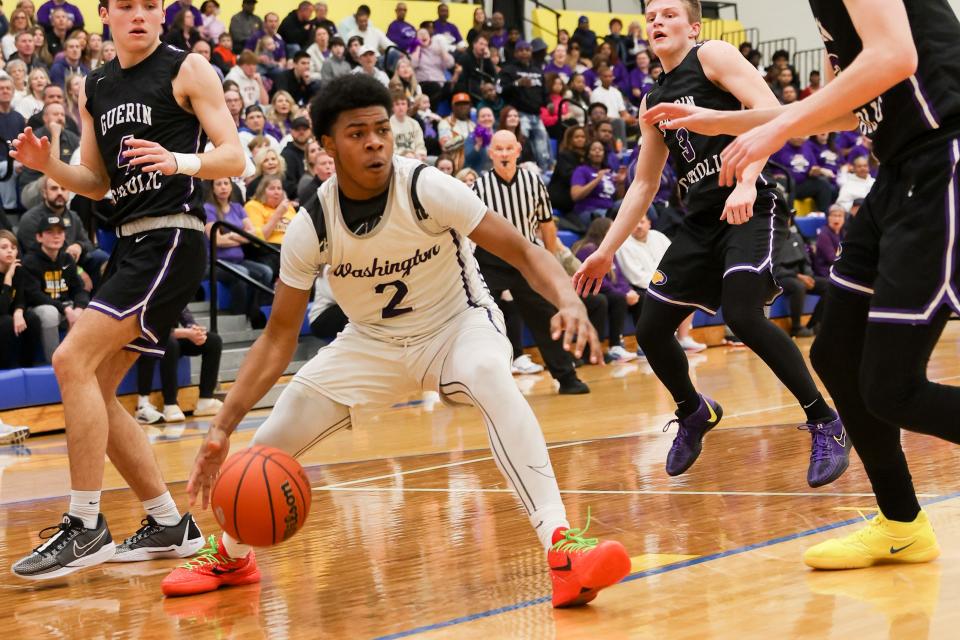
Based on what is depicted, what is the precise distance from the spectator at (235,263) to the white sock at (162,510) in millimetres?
6537

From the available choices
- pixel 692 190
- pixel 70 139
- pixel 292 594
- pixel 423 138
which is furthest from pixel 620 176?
pixel 292 594

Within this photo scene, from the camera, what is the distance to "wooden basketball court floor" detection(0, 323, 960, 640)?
331cm

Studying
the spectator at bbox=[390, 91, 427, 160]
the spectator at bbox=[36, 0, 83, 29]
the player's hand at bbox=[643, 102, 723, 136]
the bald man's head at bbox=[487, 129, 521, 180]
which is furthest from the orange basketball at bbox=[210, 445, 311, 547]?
the spectator at bbox=[36, 0, 83, 29]

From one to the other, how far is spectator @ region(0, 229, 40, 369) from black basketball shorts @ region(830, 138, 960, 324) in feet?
25.4

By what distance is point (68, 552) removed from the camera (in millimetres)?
4328

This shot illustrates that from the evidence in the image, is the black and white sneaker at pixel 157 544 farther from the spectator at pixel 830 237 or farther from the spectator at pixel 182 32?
the spectator at pixel 830 237

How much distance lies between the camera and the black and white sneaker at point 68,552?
429 cm


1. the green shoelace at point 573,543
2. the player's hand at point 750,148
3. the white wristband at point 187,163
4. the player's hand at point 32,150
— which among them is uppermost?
the player's hand at point 32,150

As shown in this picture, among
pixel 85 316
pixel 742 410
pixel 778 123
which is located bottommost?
pixel 742 410

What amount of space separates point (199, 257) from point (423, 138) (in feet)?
33.7

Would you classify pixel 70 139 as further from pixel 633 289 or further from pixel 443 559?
pixel 443 559

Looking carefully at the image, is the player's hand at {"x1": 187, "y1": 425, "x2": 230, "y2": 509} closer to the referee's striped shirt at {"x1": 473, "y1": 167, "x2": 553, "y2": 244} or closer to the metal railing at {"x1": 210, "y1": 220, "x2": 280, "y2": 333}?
the referee's striped shirt at {"x1": 473, "y1": 167, "x2": 553, "y2": 244}

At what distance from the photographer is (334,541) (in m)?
4.74

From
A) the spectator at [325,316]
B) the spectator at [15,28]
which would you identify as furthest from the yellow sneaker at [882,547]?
the spectator at [15,28]
